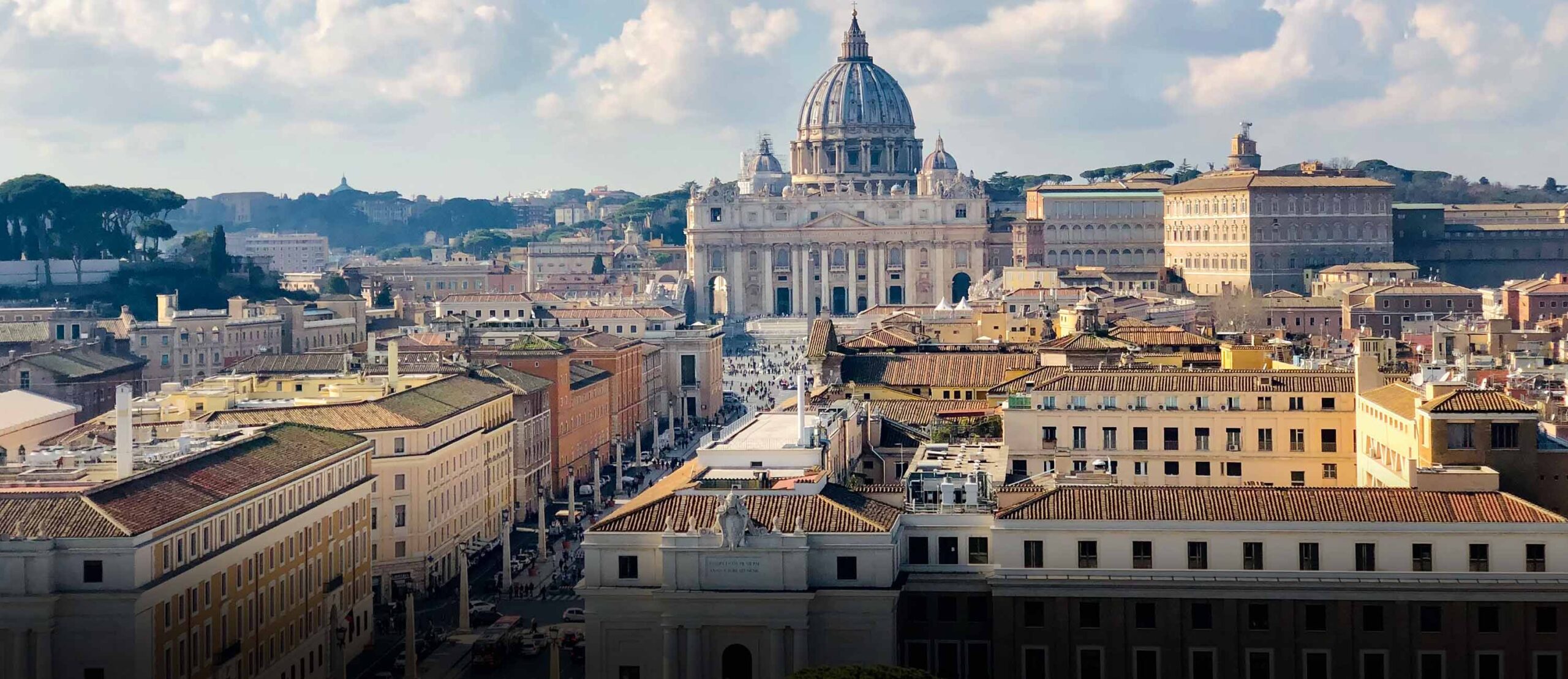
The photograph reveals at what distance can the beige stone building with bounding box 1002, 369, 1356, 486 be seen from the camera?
2939 centimetres

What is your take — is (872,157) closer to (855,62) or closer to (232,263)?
(855,62)

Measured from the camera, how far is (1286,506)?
894 inches

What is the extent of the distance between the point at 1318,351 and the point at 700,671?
2526 centimetres

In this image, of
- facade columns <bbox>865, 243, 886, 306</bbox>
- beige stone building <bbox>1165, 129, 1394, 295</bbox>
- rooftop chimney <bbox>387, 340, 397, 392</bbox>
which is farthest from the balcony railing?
facade columns <bbox>865, 243, 886, 306</bbox>

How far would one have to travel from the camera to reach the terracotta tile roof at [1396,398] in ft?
86.3

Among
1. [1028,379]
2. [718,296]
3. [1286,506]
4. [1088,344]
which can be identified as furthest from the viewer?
[718,296]

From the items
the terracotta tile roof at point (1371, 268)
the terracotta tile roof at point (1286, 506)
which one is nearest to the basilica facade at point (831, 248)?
the terracotta tile roof at point (1371, 268)

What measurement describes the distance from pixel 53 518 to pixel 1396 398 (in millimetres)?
13009

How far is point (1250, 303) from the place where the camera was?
74500 millimetres

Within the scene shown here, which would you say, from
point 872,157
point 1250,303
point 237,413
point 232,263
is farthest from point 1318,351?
point 872,157

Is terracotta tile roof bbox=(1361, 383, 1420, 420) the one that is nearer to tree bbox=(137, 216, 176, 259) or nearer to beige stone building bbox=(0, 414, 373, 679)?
beige stone building bbox=(0, 414, 373, 679)

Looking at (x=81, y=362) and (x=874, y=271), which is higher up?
(x=874, y=271)

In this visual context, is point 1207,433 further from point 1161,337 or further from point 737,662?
point 1161,337

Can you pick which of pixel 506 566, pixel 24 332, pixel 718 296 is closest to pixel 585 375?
pixel 24 332
